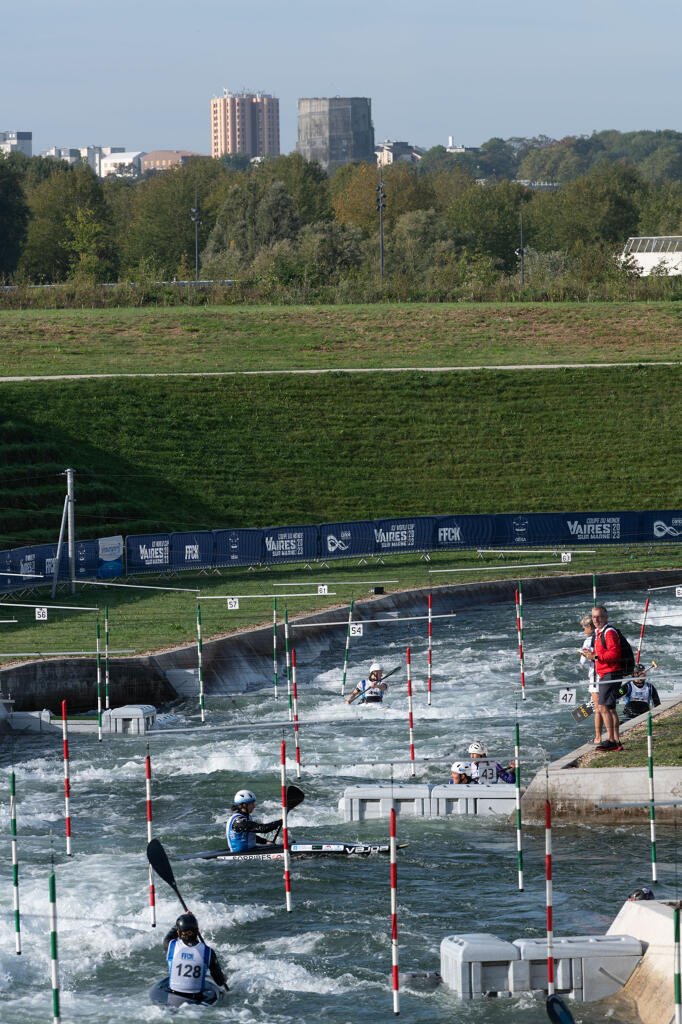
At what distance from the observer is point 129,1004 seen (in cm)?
1628

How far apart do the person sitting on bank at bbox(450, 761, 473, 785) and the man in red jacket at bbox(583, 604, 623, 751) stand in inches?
84.8

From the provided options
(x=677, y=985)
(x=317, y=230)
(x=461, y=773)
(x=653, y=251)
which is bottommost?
(x=461, y=773)

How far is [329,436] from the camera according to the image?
58.5 meters

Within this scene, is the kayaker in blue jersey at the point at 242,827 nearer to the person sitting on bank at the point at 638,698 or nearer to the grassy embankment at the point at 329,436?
the person sitting on bank at the point at 638,698

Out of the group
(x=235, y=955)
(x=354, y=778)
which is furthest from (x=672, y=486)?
(x=235, y=955)

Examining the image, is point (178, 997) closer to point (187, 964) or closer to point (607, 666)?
point (187, 964)

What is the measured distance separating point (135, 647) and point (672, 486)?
94.7ft

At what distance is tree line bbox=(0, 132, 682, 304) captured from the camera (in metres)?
105

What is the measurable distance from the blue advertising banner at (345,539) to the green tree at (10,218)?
79.4 meters

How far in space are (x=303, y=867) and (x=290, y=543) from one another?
25426 millimetres

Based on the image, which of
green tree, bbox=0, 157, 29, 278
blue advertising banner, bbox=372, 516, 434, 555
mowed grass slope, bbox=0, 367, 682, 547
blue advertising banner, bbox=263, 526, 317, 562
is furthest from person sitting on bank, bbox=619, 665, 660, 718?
green tree, bbox=0, 157, 29, 278

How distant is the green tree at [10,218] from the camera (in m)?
120

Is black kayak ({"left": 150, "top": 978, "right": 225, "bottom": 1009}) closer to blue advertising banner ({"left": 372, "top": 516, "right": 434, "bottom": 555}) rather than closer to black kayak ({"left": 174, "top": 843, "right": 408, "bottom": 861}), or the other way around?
black kayak ({"left": 174, "top": 843, "right": 408, "bottom": 861})

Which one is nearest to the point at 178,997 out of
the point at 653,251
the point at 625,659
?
the point at 625,659
